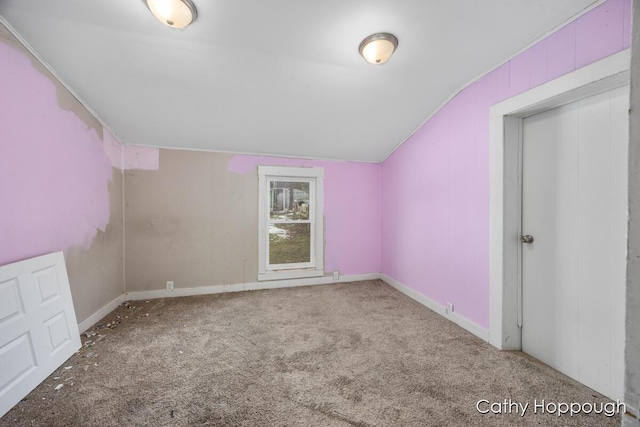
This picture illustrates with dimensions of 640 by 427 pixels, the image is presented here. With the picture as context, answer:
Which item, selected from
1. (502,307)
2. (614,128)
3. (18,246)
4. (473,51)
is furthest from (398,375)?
(18,246)

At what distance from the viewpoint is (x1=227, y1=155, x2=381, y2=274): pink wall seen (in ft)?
12.7

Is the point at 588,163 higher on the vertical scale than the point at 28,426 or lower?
higher

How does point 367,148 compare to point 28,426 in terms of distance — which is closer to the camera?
A: point 28,426

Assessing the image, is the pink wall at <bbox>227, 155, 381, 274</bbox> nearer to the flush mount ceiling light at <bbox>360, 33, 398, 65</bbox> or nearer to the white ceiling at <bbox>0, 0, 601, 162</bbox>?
the white ceiling at <bbox>0, 0, 601, 162</bbox>

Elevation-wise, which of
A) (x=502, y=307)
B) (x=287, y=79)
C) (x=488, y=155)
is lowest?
(x=502, y=307)

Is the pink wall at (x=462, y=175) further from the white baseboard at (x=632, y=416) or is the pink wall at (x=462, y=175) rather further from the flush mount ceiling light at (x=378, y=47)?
the white baseboard at (x=632, y=416)

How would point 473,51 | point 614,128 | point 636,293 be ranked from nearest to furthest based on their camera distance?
point 636,293 < point 614,128 < point 473,51

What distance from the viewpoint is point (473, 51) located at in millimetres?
1962

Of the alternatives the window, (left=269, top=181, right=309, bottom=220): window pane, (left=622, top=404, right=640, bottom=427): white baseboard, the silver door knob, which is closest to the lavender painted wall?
the window

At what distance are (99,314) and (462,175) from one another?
3.88 m

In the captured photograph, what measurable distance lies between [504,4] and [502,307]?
211 cm

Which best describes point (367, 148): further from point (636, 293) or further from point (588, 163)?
point (636, 293)

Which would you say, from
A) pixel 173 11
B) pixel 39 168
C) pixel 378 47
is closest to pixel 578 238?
pixel 378 47

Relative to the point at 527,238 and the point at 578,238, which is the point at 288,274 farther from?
the point at 578,238
